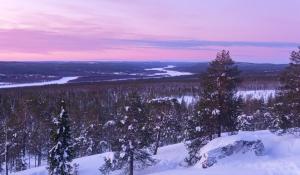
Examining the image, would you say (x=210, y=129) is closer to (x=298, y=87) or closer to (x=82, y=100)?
(x=298, y=87)

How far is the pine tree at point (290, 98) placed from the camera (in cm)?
3697

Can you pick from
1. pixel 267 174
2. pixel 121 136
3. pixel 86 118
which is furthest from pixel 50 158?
pixel 86 118

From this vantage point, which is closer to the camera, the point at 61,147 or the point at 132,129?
the point at 61,147

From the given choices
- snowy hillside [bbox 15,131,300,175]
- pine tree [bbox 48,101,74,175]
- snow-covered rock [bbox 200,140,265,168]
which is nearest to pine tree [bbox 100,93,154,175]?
snowy hillside [bbox 15,131,300,175]

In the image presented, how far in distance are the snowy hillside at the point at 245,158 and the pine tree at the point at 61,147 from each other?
7.60 meters

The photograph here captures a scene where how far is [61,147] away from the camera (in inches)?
1321

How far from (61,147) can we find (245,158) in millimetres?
14924

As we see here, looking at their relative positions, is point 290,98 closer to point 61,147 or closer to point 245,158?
point 245,158

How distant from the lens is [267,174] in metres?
27.0

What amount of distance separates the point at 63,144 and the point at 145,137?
7.21 m

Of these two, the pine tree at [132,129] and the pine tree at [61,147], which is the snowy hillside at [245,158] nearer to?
the pine tree at [132,129]

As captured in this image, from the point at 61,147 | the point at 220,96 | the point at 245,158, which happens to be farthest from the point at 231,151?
the point at 61,147

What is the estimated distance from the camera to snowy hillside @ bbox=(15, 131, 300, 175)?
28.1 m

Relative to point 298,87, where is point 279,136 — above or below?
below
